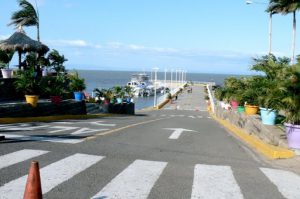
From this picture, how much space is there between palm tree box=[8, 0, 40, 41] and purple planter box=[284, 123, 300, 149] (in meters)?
25.1

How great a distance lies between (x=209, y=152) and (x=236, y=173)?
107 inches

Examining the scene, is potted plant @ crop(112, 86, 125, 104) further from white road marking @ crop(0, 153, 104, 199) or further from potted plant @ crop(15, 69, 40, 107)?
white road marking @ crop(0, 153, 104, 199)

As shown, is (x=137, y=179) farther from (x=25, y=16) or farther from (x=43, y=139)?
(x=25, y=16)

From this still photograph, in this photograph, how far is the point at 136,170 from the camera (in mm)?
8039

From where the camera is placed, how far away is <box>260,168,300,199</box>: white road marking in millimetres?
6921

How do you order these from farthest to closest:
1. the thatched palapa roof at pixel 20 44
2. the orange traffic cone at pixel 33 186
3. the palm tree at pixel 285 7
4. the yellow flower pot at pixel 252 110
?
the palm tree at pixel 285 7 < the thatched palapa roof at pixel 20 44 < the yellow flower pot at pixel 252 110 < the orange traffic cone at pixel 33 186

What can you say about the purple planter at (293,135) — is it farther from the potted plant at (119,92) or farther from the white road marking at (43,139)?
the potted plant at (119,92)

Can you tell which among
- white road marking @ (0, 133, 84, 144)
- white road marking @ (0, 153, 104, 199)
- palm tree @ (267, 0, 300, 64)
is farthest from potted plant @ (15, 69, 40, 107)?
palm tree @ (267, 0, 300, 64)

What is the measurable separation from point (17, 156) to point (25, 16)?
82.0ft

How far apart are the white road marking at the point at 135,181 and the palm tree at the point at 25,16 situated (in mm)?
25369

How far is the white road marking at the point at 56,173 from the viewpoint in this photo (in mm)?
6262

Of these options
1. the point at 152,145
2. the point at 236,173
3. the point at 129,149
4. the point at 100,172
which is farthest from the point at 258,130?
the point at 100,172

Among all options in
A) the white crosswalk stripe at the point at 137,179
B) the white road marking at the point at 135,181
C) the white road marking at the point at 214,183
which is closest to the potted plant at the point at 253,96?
the white crosswalk stripe at the point at 137,179

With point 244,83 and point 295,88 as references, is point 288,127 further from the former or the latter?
point 244,83
